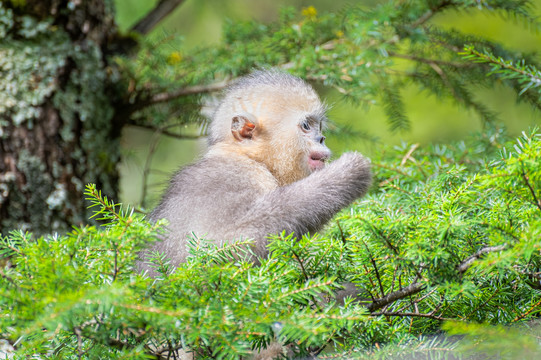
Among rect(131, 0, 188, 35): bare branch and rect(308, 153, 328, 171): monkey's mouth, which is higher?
rect(131, 0, 188, 35): bare branch

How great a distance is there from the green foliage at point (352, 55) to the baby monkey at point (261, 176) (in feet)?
1.82

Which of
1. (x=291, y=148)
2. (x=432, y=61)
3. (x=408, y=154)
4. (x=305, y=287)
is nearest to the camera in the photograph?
(x=305, y=287)

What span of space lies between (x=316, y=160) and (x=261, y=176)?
0.40m

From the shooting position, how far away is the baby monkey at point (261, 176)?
2.43 metres

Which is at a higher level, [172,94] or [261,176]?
[172,94]

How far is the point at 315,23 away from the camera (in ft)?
13.5

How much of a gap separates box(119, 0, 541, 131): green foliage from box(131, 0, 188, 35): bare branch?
25cm

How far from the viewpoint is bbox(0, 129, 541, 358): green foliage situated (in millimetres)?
1352

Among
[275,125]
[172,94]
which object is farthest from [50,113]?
[275,125]

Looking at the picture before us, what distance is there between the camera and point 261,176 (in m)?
2.78

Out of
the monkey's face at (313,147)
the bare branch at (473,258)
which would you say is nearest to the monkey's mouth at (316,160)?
→ the monkey's face at (313,147)

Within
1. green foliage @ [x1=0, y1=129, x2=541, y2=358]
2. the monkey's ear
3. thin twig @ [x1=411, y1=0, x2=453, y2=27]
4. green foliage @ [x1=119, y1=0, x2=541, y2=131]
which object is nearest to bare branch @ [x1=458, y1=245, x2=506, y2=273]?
green foliage @ [x1=0, y1=129, x2=541, y2=358]

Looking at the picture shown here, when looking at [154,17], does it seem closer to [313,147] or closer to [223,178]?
[313,147]

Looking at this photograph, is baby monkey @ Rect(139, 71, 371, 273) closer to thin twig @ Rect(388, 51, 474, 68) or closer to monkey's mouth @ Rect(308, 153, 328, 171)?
monkey's mouth @ Rect(308, 153, 328, 171)
